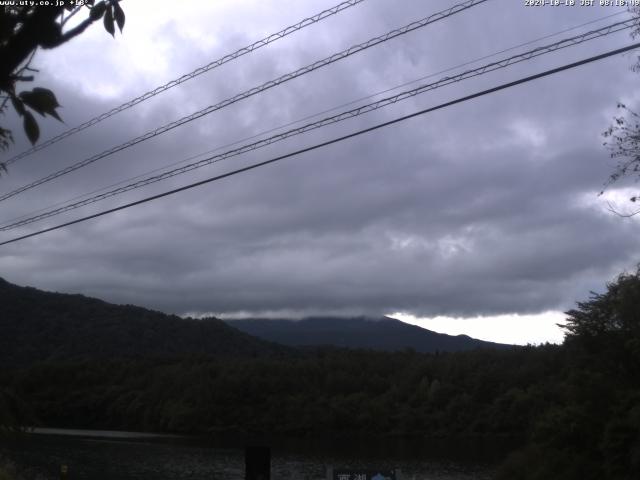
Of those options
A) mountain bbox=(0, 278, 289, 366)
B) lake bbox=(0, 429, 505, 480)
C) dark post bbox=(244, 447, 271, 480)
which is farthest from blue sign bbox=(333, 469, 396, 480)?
mountain bbox=(0, 278, 289, 366)

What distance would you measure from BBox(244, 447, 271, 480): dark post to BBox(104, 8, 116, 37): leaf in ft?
27.3

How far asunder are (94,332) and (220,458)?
2626 inches

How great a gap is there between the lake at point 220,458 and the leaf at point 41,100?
111ft

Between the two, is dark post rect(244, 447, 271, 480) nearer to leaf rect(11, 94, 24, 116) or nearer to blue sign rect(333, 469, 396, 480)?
blue sign rect(333, 469, 396, 480)


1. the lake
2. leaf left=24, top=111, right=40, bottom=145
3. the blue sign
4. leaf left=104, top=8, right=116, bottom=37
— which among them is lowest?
the lake

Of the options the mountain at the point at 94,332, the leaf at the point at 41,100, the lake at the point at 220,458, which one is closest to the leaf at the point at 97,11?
the leaf at the point at 41,100

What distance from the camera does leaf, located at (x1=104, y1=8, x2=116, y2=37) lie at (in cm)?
401

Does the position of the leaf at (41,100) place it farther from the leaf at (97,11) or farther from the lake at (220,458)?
the lake at (220,458)

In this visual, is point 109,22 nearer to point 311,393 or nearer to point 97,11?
point 97,11

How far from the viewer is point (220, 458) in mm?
52969

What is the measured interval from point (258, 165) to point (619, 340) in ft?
54.9

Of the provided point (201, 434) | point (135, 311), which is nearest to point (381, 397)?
point (201, 434)

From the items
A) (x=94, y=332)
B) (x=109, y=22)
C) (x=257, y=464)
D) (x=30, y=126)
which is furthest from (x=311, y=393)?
(x=30, y=126)

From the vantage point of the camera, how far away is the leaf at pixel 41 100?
340cm
